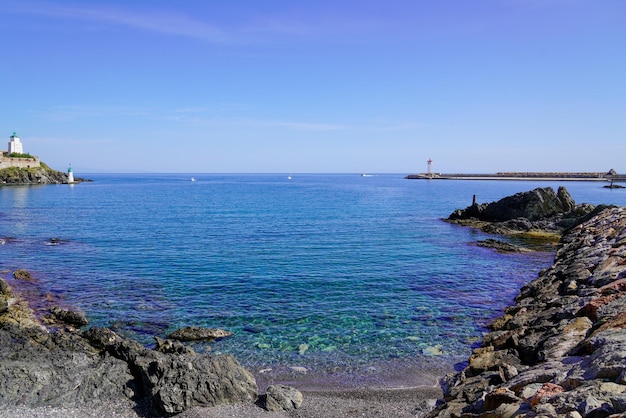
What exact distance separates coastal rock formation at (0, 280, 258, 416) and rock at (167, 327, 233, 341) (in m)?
3.71

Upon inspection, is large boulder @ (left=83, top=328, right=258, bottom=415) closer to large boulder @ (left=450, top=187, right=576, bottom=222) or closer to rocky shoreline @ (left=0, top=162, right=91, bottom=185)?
large boulder @ (left=450, top=187, right=576, bottom=222)

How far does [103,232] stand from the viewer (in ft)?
169

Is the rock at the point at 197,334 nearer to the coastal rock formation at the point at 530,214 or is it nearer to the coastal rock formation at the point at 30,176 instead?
the coastal rock formation at the point at 530,214

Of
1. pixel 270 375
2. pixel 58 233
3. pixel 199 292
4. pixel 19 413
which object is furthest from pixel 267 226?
pixel 19 413

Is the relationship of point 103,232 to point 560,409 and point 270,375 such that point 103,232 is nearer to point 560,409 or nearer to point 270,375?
point 270,375

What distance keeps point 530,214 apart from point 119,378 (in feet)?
185

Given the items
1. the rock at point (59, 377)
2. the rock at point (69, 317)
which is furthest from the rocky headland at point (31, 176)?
the rock at point (59, 377)

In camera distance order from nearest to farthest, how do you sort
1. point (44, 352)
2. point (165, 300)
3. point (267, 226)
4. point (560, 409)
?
point (560, 409) < point (44, 352) < point (165, 300) < point (267, 226)

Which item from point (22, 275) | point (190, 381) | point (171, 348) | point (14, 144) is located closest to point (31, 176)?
point (14, 144)

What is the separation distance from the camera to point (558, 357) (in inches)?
507

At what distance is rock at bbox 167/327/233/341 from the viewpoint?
787 inches

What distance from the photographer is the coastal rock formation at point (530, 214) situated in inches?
2138

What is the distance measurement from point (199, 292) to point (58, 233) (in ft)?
106

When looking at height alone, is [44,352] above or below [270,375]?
above
